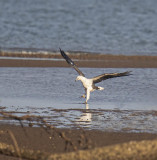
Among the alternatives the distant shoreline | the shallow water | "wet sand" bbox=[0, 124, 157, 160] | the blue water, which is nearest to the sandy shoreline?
the distant shoreline

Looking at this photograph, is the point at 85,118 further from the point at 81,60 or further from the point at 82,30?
the point at 82,30

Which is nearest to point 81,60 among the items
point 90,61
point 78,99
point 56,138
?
point 90,61

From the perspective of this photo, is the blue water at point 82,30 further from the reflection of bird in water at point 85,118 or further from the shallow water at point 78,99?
the reflection of bird in water at point 85,118

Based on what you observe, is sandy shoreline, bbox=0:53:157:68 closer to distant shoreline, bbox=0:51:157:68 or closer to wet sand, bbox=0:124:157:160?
distant shoreline, bbox=0:51:157:68

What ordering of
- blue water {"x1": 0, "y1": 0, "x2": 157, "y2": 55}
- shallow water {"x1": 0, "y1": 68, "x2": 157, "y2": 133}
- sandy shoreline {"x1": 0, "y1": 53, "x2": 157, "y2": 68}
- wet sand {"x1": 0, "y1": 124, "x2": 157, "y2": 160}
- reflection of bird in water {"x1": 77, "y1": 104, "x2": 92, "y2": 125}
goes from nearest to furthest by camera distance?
wet sand {"x1": 0, "y1": 124, "x2": 157, "y2": 160} < reflection of bird in water {"x1": 77, "y1": 104, "x2": 92, "y2": 125} < shallow water {"x1": 0, "y1": 68, "x2": 157, "y2": 133} < sandy shoreline {"x1": 0, "y1": 53, "x2": 157, "y2": 68} < blue water {"x1": 0, "y1": 0, "x2": 157, "y2": 55}

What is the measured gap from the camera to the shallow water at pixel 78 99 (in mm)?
11000

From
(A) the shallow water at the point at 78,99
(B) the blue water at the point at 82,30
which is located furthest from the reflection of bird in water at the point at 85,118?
(B) the blue water at the point at 82,30

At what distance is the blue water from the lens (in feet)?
81.9

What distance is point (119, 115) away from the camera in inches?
456

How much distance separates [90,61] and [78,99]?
6862 millimetres

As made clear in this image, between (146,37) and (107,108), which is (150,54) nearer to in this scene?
(146,37)

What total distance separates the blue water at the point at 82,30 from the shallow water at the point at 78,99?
22.5ft

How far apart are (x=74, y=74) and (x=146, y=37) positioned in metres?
12.1

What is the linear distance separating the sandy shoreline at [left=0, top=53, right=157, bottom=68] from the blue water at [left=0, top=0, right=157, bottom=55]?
1790mm
